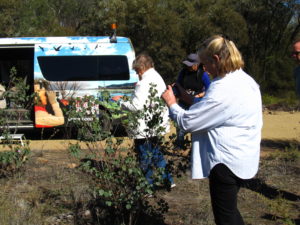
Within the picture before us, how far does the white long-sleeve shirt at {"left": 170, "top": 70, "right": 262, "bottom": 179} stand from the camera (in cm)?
289

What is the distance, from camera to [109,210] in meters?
4.38

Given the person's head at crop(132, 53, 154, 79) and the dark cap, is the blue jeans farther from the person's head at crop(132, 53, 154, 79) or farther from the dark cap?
the person's head at crop(132, 53, 154, 79)

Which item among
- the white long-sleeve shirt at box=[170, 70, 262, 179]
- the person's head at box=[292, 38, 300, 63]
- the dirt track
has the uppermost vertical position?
the person's head at box=[292, 38, 300, 63]

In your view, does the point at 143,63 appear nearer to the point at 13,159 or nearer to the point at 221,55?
the point at 13,159

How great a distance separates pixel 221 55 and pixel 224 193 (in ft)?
2.82

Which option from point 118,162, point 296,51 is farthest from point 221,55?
point 296,51

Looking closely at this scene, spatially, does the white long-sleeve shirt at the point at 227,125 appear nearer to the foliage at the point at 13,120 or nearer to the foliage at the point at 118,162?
the foliage at the point at 118,162

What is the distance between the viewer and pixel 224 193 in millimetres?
3031

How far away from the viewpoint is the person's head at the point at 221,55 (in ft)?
9.66

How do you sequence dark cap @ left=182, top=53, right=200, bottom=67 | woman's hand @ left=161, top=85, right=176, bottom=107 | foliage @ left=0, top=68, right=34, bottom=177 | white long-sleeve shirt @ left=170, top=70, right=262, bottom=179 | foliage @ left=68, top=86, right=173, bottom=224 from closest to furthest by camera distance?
white long-sleeve shirt @ left=170, top=70, right=262, bottom=179 < woman's hand @ left=161, top=85, right=176, bottom=107 < foliage @ left=68, top=86, right=173, bottom=224 < dark cap @ left=182, top=53, right=200, bottom=67 < foliage @ left=0, top=68, right=34, bottom=177

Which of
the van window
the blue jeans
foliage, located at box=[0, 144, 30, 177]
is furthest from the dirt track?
the blue jeans

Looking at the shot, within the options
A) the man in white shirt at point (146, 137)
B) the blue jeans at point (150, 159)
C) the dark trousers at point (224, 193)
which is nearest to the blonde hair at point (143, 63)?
the man in white shirt at point (146, 137)

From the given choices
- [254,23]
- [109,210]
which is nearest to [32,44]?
[109,210]

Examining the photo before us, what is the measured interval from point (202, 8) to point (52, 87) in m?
15.3
